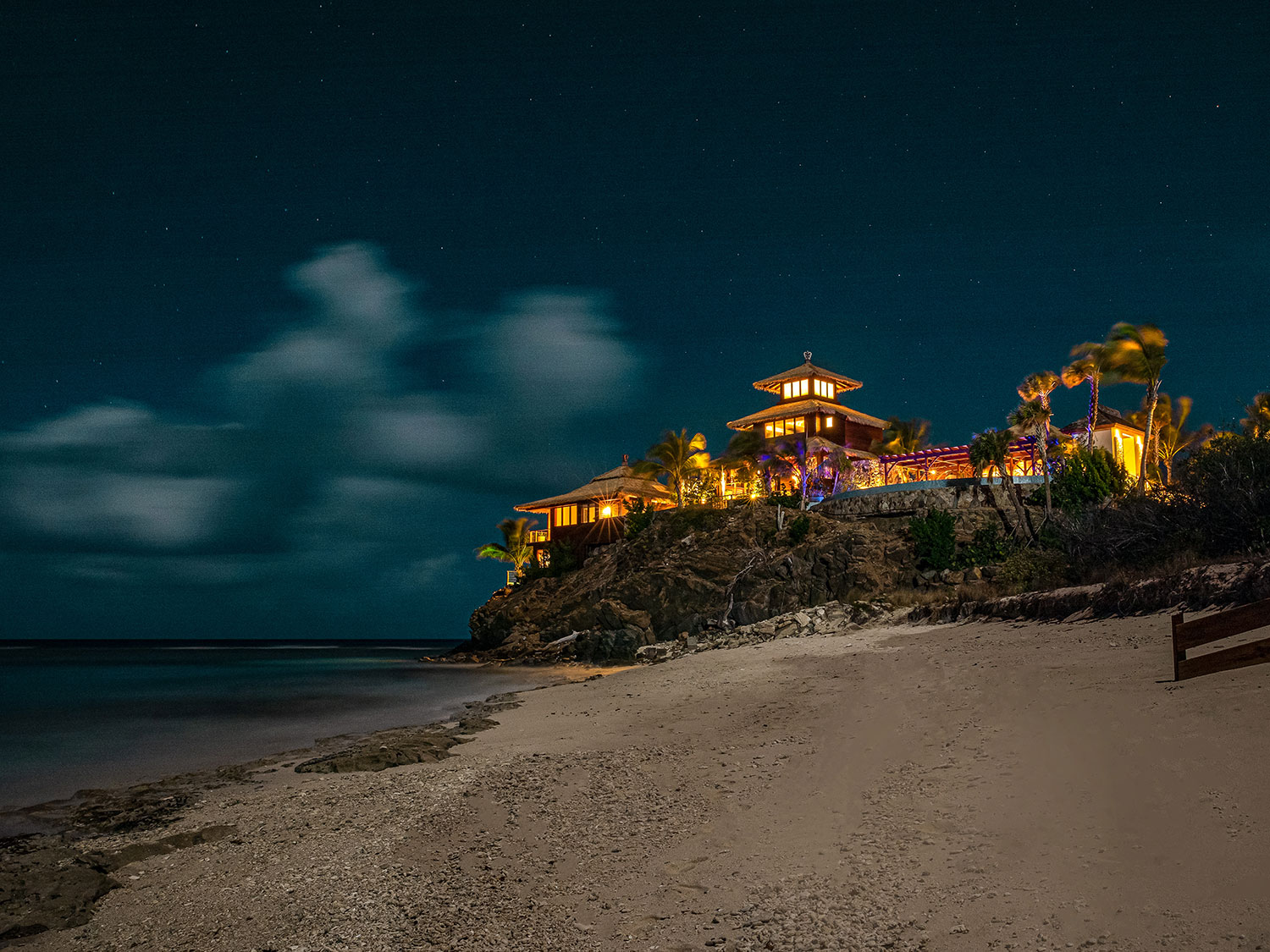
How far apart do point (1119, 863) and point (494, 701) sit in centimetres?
1726

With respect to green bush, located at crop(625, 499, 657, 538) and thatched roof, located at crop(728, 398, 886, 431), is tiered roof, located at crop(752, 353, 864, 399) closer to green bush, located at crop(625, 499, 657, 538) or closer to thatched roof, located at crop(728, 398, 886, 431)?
thatched roof, located at crop(728, 398, 886, 431)

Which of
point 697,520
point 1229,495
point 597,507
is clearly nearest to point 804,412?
point 697,520

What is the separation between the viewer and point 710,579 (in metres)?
36.4

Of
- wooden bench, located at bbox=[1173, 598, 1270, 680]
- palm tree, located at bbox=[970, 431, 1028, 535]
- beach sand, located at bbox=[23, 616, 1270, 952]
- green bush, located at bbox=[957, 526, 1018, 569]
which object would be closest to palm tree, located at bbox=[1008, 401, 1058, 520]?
palm tree, located at bbox=[970, 431, 1028, 535]

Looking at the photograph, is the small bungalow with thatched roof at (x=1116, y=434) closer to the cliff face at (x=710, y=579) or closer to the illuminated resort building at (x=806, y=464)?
the illuminated resort building at (x=806, y=464)

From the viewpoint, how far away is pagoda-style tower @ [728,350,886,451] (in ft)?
163

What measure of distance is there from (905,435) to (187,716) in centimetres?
4787

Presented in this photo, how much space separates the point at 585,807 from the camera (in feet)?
25.9

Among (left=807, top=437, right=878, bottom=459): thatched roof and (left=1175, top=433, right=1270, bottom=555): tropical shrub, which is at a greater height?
(left=807, top=437, right=878, bottom=459): thatched roof

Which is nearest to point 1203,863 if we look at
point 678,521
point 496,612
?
point 678,521

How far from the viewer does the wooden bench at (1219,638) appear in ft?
24.5

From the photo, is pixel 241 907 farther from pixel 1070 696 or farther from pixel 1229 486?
pixel 1229 486

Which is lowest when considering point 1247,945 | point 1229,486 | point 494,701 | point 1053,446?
point 494,701

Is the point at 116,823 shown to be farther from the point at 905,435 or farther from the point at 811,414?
the point at 905,435
